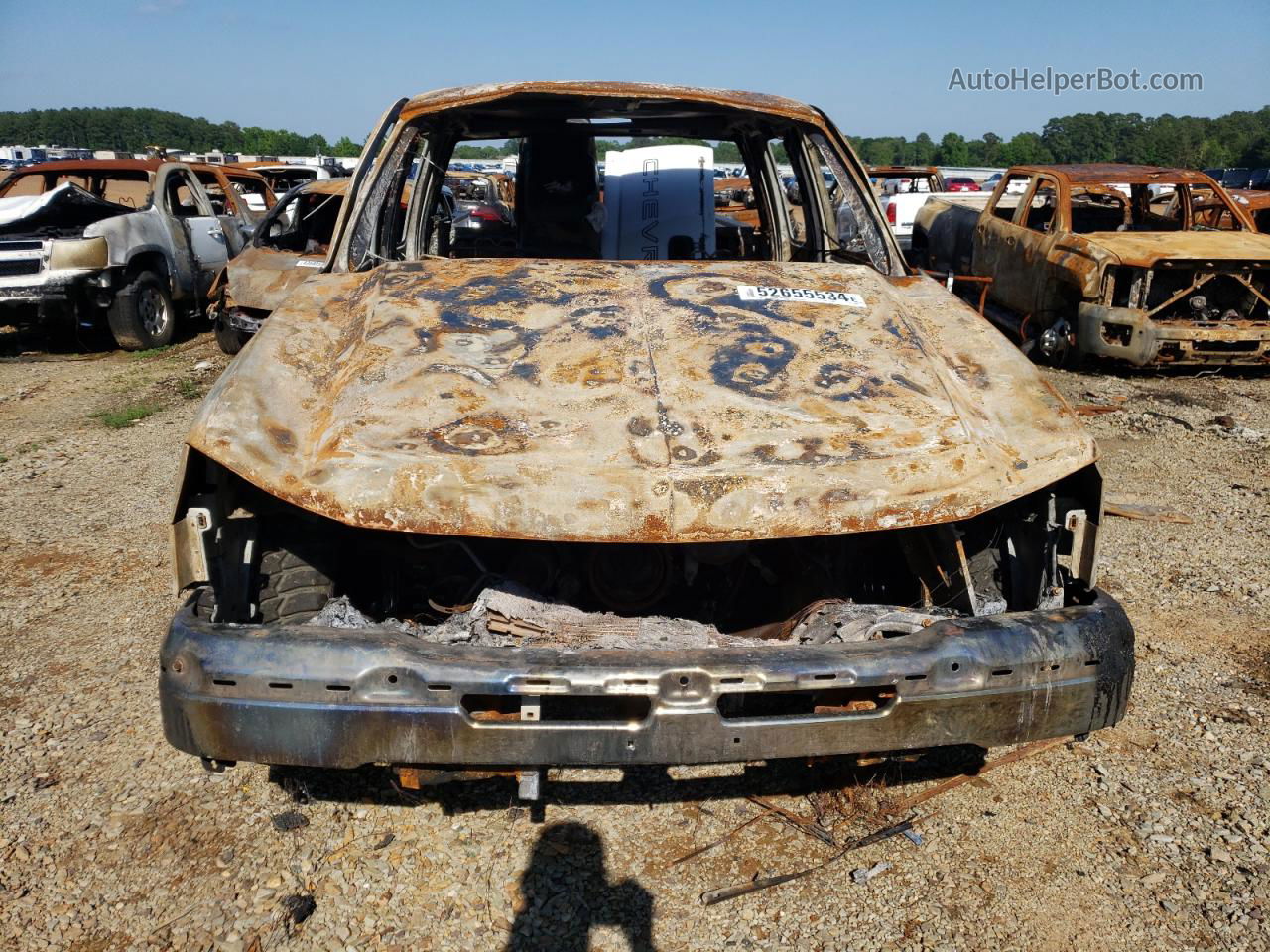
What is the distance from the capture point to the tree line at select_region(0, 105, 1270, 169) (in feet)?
255

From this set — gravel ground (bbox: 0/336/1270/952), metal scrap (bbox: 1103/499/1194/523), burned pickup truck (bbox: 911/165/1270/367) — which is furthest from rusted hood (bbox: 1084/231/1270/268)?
gravel ground (bbox: 0/336/1270/952)

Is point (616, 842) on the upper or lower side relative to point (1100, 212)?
lower

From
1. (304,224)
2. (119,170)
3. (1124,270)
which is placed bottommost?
(1124,270)

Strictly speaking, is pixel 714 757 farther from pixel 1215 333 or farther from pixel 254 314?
pixel 1215 333

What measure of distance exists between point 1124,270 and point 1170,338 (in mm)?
665

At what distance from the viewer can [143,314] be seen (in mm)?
9312

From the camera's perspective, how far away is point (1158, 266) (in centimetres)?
738

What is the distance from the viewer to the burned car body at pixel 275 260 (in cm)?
730

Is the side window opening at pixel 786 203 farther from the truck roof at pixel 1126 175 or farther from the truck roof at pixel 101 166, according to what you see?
the truck roof at pixel 101 166

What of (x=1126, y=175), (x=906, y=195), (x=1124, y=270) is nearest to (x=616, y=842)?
A: (x=1124, y=270)

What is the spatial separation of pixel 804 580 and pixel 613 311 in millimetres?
1009


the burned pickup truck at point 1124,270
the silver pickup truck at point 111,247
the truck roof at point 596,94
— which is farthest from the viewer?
the silver pickup truck at point 111,247

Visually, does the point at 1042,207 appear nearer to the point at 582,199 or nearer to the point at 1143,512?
the point at 1143,512

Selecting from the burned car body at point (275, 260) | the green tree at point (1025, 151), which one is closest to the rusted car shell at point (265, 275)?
the burned car body at point (275, 260)
